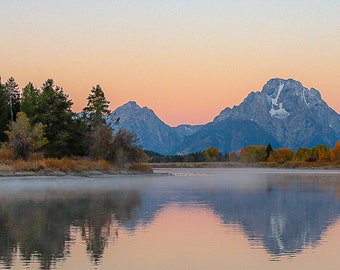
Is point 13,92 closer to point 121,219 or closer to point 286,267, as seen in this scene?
point 121,219

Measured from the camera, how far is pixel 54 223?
81.5ft

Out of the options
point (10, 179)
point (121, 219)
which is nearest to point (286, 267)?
point (121, 219)

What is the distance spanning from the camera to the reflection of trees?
58.4ft

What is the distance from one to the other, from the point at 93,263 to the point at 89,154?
77.6 m

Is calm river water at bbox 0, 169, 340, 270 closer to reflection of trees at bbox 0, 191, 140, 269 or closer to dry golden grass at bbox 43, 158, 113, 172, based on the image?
reflection of trees at bbox 0, 191, 140, 269

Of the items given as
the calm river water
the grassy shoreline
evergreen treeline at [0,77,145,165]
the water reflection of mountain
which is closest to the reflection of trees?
the calm river water

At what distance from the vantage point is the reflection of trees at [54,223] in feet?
58.4

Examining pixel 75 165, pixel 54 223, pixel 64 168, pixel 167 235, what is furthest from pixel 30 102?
pixel 167 235

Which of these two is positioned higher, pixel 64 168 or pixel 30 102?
pixel 30 102

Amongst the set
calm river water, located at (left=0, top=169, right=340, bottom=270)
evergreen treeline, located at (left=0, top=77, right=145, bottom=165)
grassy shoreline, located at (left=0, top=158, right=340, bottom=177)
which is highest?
evergreen treeline, located at (left=0, top=77, right=145, bottom=165)

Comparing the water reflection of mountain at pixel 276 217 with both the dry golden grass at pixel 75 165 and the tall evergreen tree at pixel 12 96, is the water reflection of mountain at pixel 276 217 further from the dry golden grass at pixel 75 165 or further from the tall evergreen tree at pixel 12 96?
the tall evergreen tree at pixel 12 96

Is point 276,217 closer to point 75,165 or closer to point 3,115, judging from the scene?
point 75,165

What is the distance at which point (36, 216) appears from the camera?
2714 cm

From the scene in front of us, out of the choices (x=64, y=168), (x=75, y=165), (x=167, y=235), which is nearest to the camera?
(x=167, y=235)
